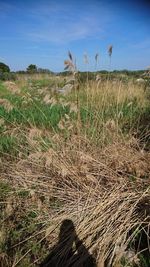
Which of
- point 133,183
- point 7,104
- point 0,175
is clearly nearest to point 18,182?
point 0,175

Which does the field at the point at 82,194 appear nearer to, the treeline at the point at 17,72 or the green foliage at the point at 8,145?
the green foliage at the point at 8,145

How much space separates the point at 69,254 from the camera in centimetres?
230

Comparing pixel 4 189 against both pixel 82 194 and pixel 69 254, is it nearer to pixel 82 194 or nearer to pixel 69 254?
pixel 82 194

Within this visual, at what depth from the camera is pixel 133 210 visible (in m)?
2.52

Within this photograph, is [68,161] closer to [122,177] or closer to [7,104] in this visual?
[122,177]

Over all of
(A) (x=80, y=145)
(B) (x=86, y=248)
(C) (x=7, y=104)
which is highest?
(C) (x=7, y=104)

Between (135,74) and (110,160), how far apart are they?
2927mm

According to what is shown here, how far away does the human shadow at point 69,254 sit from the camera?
2207mm

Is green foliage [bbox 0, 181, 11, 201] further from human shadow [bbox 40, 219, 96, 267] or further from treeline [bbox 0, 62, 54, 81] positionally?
treeline [bbox 0, 62, 54, 81]

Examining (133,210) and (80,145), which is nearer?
(133,210)

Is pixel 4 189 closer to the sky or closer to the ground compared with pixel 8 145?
closer to the ground

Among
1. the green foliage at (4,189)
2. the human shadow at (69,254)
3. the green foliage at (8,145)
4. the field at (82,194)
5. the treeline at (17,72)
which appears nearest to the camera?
the human shadow at (69,254)

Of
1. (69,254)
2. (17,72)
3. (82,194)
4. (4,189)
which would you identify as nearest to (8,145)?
(4,189)

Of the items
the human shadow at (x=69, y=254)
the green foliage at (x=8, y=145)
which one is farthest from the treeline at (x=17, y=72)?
the human shadow at (x=69, y=254)
